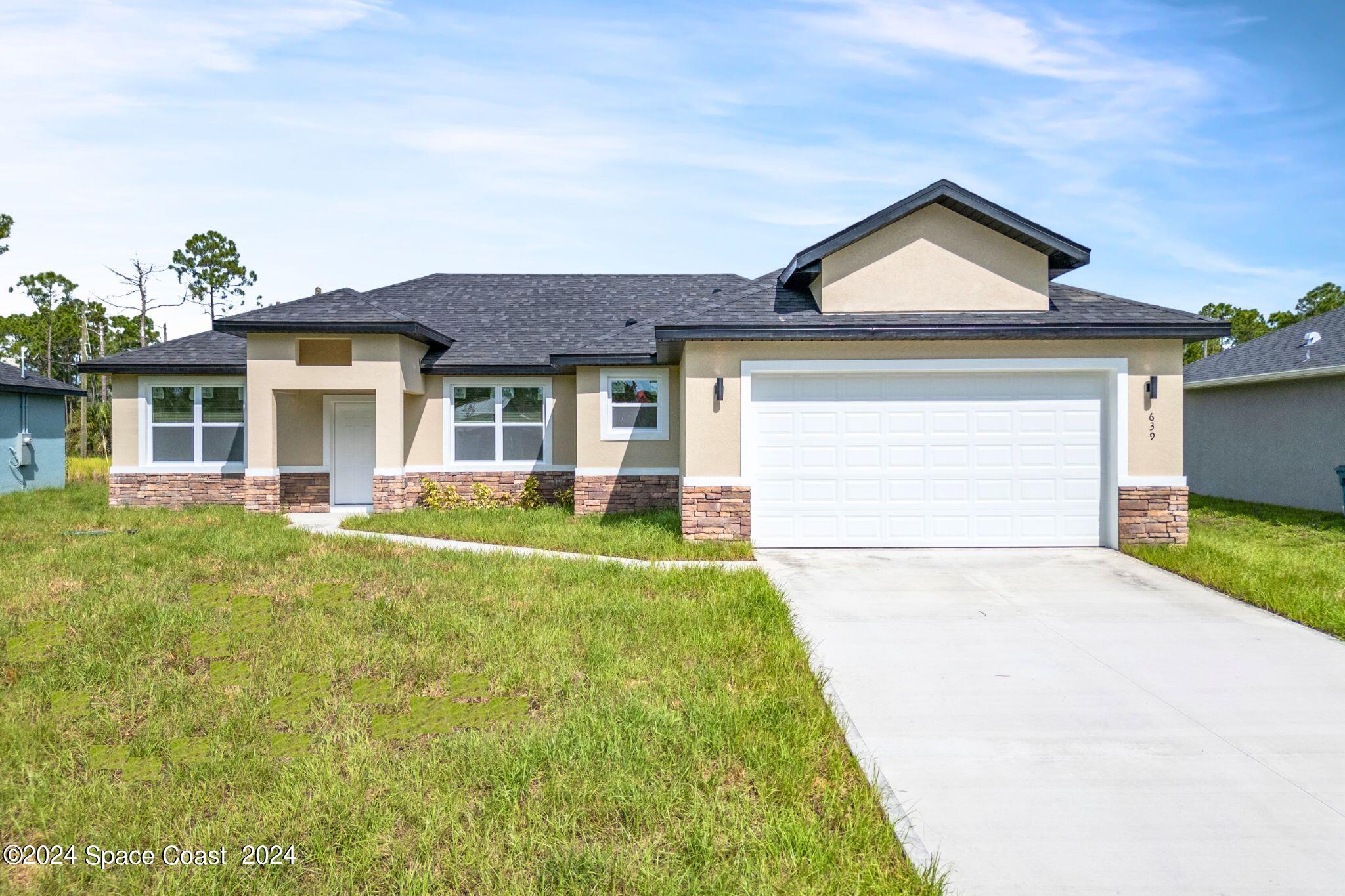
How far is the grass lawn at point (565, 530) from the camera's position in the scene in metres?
10.3

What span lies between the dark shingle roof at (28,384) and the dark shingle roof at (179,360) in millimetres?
5197

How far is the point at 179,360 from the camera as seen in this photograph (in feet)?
52.2

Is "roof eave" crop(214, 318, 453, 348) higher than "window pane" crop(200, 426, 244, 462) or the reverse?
higher

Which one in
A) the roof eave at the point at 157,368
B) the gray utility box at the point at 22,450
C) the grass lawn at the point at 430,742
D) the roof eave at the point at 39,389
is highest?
the roof eave at the point at 157,368

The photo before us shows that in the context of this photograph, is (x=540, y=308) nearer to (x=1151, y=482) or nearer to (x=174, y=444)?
(x=174, y=444)

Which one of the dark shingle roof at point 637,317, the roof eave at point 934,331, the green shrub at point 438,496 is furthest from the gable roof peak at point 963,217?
the green shrub at point 438,496

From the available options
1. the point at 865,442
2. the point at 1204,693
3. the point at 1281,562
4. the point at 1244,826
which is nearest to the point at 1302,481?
the point at 1281,562

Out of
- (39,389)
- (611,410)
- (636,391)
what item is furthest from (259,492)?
(39,389)

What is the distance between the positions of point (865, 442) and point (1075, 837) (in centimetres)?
771

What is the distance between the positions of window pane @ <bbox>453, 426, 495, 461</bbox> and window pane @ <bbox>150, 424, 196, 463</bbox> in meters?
5.73

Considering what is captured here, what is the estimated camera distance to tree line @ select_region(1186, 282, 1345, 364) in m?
42.8

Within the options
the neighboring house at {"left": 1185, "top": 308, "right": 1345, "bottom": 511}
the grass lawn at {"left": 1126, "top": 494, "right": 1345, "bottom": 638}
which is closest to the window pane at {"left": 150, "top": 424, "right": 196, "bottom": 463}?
the grass lawn at {"left": 1126, "top": 494, "right": 1345, "bottom": 638}

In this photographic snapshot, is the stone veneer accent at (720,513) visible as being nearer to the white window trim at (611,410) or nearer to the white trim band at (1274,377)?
the white window trim at (611,410)

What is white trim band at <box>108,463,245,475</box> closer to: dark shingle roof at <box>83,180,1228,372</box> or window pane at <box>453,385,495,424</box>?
dark shingle roof at <box>83,180,1228,372</box>
